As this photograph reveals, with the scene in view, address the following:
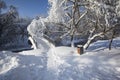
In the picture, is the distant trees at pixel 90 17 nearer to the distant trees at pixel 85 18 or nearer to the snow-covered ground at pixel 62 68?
the distant trees at pixel 85 18

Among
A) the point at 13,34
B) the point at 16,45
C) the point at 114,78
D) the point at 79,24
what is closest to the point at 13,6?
the point at 13,34

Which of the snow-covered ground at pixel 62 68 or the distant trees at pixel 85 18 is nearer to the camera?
the snow-covered ground at pixel 62 68

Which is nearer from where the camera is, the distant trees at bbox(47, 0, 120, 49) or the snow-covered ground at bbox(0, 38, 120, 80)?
the snow-covered ground at bbox(0, 38, 120, 80)

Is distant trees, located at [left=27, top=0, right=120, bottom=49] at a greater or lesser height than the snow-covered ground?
greater

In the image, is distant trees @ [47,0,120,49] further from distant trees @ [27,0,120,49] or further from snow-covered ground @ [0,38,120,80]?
snow-covered ground @ [0,38,120,80]

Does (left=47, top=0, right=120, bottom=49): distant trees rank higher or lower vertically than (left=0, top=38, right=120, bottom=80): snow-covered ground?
higher

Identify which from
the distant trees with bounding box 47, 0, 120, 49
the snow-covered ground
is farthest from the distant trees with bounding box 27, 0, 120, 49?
the snow-covered ground

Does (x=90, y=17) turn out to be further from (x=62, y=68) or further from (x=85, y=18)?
(x=62, y=68)

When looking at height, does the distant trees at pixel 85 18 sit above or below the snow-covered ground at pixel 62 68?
above

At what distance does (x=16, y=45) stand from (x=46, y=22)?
66.5 feet

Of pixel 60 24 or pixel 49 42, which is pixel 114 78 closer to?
pixel 60 24

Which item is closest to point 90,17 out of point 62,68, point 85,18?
point 85,18

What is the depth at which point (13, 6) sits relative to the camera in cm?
3138

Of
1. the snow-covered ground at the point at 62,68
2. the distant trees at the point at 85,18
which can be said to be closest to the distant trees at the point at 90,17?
the distant trees at the point at 85,18
